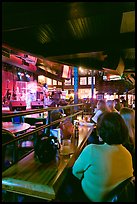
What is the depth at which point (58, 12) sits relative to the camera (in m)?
1.39

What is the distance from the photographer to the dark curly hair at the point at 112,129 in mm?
1398

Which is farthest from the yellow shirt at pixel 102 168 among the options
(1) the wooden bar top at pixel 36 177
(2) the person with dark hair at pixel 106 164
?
(1) the wooden bar top at pixel 36 177

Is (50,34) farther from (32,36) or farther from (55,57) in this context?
(55,57)

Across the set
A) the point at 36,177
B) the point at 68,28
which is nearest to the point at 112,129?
the point at 36,177

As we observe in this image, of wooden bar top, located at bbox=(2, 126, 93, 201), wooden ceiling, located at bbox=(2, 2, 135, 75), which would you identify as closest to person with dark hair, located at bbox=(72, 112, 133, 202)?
wooden bar top, located at bbox=(2, 126, 93, 201)

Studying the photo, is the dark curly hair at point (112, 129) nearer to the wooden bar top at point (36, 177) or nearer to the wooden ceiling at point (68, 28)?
the wooden bar top at point (36, 177)

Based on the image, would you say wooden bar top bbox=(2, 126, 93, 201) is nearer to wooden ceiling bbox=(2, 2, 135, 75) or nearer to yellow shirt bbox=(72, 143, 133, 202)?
yellow shirt bbox=(72, 143, 133, 202)

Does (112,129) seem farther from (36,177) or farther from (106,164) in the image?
(36,177)

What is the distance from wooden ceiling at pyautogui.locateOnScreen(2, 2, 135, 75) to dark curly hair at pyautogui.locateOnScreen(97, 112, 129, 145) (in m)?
0.87

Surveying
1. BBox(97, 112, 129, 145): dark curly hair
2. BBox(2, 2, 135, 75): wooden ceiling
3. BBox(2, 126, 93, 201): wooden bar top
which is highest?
BBox(2, 2, 135, 75): wooden ceiling

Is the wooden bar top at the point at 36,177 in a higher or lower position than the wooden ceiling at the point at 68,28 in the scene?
lower

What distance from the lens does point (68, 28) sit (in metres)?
2.12

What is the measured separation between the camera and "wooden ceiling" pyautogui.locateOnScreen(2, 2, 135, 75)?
4.39 feet

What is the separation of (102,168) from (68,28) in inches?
65.0
